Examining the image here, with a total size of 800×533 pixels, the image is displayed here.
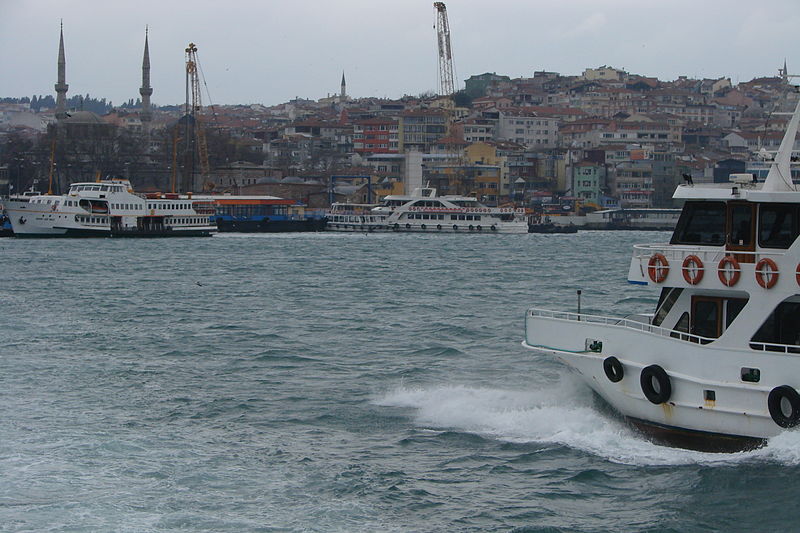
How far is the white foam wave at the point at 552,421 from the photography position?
12680 mm

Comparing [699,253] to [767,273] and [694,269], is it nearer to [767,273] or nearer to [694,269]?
[694,269]

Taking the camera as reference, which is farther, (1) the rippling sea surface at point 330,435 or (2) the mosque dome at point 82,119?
(2) the mosque dome at point 82,119

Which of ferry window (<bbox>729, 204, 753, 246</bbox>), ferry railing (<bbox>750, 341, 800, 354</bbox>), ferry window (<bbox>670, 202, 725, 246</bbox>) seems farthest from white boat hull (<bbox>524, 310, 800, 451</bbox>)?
ferry window (<bbox>729, 204, 753, 246</bbox>)

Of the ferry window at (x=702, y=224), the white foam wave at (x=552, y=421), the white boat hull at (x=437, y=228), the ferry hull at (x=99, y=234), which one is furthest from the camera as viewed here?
the white boat hull at (x=437, y=228)

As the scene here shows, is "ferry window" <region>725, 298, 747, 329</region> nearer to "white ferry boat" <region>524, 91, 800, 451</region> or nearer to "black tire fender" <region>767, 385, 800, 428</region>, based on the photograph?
"white ferry boat" <region>524, 91, 800, 451</region>

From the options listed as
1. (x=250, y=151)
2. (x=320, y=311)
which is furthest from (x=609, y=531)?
(x=250, y=151)

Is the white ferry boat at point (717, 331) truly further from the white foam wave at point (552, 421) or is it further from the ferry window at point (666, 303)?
the white foam wave at point (552, 421)

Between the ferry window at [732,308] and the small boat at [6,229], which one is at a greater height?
the ferry window at [732,308]

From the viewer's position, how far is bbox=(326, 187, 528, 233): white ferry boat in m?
83.5

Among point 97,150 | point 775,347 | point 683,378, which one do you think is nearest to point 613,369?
point 683,378

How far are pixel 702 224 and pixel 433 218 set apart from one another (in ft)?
233

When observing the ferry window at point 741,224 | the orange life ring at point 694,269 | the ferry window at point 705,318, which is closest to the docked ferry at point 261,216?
the ferry window at point 705,318

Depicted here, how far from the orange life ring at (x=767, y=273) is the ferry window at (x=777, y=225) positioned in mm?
263

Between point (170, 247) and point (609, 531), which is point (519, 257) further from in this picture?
point (609, 531)
